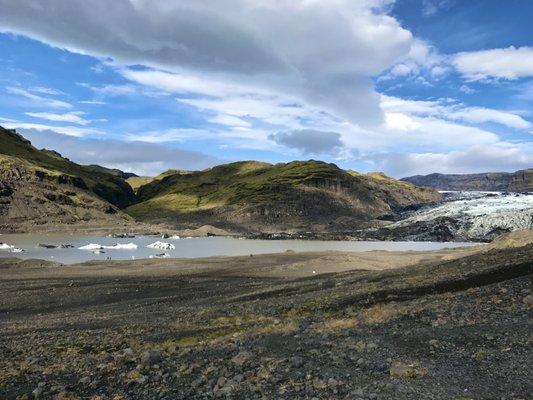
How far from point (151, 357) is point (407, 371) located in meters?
8.05

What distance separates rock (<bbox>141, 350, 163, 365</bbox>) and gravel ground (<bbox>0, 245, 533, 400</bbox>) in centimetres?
5

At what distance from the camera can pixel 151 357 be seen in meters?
15.2

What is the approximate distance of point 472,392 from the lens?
1053 centimetres

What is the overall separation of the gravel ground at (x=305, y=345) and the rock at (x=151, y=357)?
47 millimetres

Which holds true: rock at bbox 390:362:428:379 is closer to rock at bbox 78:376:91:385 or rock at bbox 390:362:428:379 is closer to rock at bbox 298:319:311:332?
rock at bbox 298:319:311:332

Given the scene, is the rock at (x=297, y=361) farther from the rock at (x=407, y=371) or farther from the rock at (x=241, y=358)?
the rock at (x=407, y=371)

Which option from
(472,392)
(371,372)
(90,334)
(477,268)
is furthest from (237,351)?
(477,268)

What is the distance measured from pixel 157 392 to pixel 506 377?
339 inches

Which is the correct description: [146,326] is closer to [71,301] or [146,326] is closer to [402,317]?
[402,317]

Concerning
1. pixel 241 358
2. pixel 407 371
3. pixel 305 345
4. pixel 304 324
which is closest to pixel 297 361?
pixel 241 358

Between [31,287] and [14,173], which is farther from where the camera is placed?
[14,173]

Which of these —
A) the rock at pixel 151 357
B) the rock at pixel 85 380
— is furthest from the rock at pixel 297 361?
the rock at pixel 85 380

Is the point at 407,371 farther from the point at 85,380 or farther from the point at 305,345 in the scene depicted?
the point at 85,380

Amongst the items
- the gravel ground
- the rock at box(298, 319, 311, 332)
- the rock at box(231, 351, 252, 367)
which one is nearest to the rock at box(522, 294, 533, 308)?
the gravel ground
